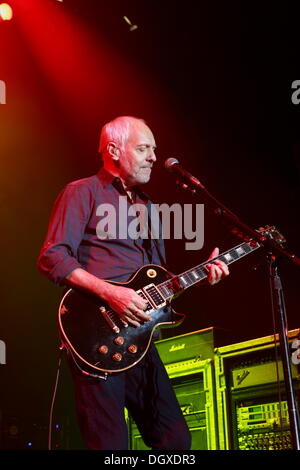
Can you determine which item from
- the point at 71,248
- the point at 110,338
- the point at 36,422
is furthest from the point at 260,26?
the point at 36,422

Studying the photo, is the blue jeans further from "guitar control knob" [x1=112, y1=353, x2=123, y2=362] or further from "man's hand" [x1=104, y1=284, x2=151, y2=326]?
"man's hand" [x1=104, y1=284, x2=151, y2=326]

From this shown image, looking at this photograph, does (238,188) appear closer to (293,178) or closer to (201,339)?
(293,178)

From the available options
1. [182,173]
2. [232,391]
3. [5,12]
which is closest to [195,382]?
[232,391]

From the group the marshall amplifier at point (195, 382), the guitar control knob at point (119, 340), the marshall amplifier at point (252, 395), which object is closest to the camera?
the guitar control knob at point (119, 340)

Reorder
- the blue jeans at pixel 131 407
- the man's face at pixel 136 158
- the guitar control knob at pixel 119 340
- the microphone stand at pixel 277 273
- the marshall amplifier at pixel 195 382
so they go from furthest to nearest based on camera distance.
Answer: the marshall amplifier at pixel 195 382, the man's face at pixel 136 158, the guitar control knob at pixel 119 340, the blue jeans at pixel 131 407, the microphone stand at pixel 277 273

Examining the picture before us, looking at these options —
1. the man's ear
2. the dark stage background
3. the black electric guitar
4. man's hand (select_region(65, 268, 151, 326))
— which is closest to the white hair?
the man's ear

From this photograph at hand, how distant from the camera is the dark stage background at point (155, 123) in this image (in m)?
5.26

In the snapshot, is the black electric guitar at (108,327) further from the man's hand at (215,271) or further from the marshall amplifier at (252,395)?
the marshall amplifier at (252,395)

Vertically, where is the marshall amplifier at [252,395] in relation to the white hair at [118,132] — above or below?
below

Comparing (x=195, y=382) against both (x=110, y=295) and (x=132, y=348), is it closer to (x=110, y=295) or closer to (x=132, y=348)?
(x=132, y=348)

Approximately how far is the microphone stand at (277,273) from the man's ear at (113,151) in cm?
57

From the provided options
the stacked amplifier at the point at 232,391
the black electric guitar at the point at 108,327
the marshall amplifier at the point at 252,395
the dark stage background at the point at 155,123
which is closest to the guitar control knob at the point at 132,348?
the black electric guitar at the point at 108,327

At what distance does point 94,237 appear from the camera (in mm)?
2982

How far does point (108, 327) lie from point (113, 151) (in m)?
1.25
